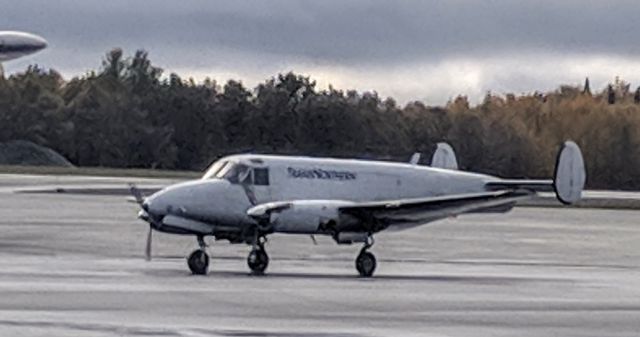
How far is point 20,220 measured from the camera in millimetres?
47188

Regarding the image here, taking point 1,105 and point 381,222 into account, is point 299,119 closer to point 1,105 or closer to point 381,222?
point 1,105

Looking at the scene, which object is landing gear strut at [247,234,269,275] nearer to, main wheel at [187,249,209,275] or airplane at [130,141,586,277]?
airplane at [130,141,586,277]

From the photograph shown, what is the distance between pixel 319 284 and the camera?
2836 cm

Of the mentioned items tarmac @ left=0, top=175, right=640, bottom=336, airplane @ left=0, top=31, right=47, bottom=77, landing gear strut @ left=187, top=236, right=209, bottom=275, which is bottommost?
tarmac @ left=0, top=175, right=640, bottom=336

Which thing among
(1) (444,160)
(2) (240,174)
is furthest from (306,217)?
(1) (444,160)

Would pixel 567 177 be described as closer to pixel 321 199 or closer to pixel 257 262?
pixel 321 199

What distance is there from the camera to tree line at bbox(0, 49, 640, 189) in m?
98.4

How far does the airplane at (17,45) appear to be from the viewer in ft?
230

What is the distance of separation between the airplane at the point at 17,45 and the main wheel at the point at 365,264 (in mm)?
40250

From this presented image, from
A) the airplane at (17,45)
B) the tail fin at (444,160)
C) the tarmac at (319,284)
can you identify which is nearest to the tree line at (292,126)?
the airplane at (17,45)

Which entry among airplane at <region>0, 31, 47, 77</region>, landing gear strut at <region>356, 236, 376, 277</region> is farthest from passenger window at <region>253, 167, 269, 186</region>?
airplane at <region>0, 31, 47, 77</region>

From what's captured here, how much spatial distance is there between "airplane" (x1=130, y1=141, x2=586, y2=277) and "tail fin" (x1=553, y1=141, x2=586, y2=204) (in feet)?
0.05

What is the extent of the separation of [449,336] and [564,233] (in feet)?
95.9

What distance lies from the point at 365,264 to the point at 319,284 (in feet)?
10.2
